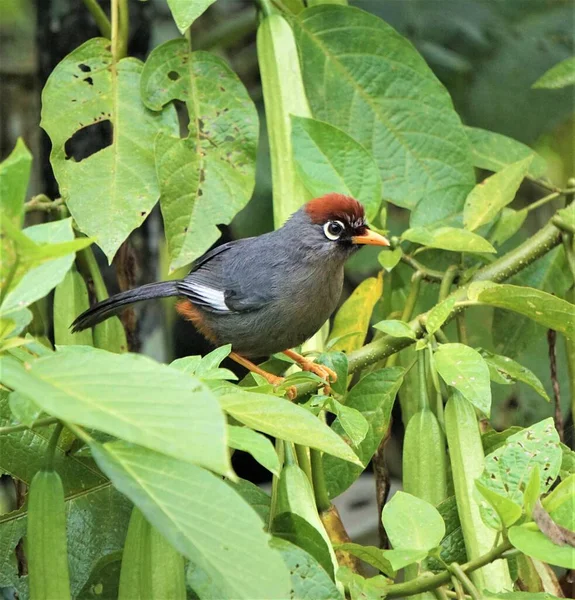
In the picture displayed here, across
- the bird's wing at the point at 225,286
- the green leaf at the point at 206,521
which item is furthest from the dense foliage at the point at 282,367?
the bird's wing at the point at 225,286

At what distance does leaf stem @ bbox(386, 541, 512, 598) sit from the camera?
1153 mm

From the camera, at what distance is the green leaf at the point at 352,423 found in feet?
4.40

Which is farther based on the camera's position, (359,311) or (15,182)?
(359,311)

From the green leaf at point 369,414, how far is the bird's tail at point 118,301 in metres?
0.56

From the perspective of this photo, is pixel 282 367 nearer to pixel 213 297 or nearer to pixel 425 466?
pixel 213 297

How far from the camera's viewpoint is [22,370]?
0.89 m

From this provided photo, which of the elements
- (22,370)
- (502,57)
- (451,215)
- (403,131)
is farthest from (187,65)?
(502,57)

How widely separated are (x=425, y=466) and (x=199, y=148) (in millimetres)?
929

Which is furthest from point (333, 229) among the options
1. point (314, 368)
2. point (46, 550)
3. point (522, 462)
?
point (46, 550)

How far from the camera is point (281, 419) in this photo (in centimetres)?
108

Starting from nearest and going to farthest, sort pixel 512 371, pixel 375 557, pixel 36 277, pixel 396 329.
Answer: pixel 36 277 → pixel 375 557 → pixel 396 329 → pixel 512 371

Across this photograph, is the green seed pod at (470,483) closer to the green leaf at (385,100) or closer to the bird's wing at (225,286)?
the green leaf at (385,100)

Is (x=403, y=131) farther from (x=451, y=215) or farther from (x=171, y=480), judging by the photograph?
(x=171, y=480)

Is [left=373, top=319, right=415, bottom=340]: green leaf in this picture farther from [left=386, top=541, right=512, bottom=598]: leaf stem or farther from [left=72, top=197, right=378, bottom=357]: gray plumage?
[left=72, top=197, right=378, bottom=357]: gray plumage
